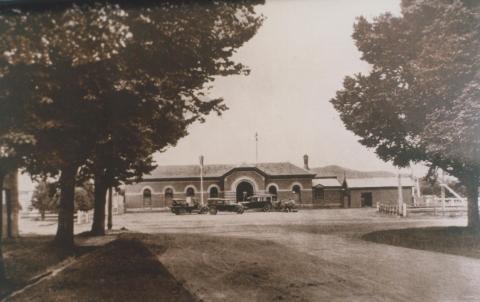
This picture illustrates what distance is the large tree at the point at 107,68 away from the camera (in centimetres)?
757

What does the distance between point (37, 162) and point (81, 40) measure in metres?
3.01

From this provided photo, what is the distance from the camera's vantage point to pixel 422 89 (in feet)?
37.6

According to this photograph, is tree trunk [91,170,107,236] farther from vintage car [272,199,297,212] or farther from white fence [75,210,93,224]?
vintage car [272,199,297,212]

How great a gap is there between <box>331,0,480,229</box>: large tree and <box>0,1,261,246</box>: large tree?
10.7 feet

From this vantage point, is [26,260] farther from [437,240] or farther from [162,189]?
[162,189]

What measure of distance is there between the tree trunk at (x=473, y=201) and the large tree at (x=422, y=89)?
0.09 ft

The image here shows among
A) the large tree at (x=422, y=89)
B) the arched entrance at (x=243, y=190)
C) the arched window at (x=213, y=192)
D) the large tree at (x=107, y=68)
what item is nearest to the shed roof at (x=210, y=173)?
the arched entrance at (x=243, y=190)

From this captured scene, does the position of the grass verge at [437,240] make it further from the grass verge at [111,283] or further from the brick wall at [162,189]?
the brick wall at [162,189]

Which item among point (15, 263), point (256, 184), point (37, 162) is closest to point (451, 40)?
point (37, 162)

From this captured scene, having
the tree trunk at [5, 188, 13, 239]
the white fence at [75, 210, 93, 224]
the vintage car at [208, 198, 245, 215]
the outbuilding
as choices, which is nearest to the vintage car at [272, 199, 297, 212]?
the vintage car at [208, 198, 245, 215]

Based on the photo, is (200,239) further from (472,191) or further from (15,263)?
(472,191)

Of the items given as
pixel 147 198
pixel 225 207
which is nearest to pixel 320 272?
pixel 225 207

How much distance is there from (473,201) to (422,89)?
16.1 feet

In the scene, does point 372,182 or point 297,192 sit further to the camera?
point 372,182
